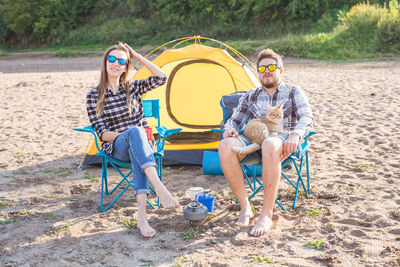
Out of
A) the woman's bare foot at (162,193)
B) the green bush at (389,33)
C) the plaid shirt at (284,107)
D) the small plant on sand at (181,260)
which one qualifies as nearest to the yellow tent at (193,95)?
the plaid shirt at (284,107)

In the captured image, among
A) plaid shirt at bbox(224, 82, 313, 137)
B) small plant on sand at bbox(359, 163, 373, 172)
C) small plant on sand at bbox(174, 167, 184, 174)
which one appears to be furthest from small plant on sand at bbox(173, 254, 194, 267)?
small plant on sand at bbox(359, 163, 373, 172)

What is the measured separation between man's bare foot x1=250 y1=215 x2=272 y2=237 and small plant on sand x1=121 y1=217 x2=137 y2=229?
88 centimetres

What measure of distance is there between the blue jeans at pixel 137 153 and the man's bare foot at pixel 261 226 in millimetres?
807

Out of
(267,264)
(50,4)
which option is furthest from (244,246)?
(50,4)

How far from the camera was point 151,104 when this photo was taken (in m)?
4.17

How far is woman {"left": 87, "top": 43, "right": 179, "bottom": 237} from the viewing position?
3051 millimetres

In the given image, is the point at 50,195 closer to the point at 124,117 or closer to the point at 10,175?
the point at 10,175

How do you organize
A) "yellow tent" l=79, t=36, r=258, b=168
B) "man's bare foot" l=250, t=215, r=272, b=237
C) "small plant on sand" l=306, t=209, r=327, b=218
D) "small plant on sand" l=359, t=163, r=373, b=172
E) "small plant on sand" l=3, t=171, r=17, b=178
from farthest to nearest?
"yellow tent" l=79, t=36, r=258, b=168
"small plant on sand" l=3, t=171, r=17, b=178
"small plant on sand" l=359, t=163, r=373, b=172
"small plant on sand" l=306, t=209, r=327, b=218
"man's bare foot" l=250, t=215, r=272, b=237

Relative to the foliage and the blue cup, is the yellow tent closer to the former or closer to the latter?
the blue cup

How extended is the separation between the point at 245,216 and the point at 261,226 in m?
0.21

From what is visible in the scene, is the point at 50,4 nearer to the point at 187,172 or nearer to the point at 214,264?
the point at 187,172

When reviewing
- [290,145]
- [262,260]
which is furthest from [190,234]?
[290,145]

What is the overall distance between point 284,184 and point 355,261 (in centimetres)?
150

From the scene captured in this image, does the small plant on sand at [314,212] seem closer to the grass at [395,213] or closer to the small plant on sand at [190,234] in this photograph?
the grass at [395,213]
